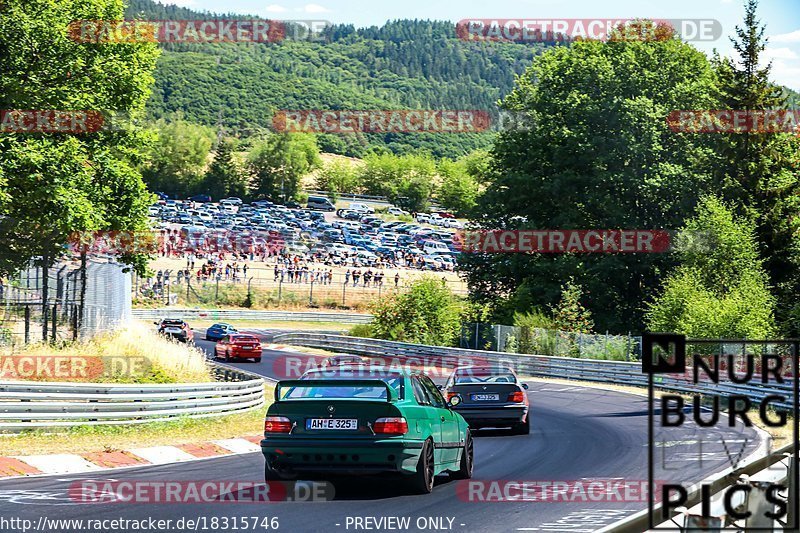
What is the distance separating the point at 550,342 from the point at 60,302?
76.0 feet

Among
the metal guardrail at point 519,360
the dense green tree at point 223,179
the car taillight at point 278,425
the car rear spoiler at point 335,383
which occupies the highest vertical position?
the dense green tree at point 223,179

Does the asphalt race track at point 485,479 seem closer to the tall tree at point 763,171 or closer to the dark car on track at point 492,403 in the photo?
the dark car on track at point 492,403

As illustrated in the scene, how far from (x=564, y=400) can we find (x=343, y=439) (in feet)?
73.8

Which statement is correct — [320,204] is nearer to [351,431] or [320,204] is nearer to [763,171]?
[763,171]

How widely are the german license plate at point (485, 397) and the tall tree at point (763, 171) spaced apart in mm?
33852

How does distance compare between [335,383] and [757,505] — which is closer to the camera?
[757,505]

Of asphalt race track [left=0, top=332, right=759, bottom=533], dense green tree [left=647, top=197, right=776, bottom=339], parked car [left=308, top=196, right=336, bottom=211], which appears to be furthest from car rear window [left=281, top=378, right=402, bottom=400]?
parked car [left=308, top=196, right=336, bottom=211]

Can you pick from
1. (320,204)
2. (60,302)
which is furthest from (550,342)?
(320,204)

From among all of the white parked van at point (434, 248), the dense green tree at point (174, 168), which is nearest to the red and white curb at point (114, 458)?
the white parked van at point (434, 248)

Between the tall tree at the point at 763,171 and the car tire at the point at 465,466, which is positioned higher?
the tall tree at the point at 763,171

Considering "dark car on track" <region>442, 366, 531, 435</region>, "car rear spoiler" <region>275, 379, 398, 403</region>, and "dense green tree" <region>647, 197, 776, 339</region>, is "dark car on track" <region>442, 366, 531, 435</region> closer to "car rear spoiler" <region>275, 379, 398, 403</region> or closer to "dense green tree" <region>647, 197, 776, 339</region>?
"car rear spoiler" <region>275, 379, 398, 403</region>

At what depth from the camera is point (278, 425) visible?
12.6m

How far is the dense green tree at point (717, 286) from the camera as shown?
129ft

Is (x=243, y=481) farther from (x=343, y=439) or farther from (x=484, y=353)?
(x=484, y=353)
